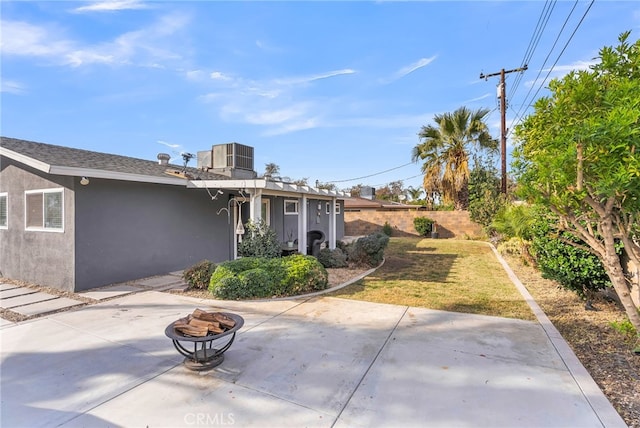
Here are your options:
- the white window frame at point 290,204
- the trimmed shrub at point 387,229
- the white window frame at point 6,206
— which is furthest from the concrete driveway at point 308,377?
the trimmed shrub at point 387,229

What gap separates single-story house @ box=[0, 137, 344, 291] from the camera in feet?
21.5

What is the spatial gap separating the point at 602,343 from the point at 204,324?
5.15m

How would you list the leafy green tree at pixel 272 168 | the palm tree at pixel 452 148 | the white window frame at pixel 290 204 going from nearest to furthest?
1. the white window frame at pixel 290 204
2. the palm tree at pixel 452 148
3. the leafy green tree at pixel 272 168

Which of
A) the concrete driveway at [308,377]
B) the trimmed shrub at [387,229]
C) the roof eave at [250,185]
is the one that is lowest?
the concrete driveway at [308,377]

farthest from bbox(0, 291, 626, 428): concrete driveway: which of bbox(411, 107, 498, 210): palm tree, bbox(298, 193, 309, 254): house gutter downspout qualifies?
bbox(411, 107, 498, 210): palm tree

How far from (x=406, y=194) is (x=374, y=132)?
105ft

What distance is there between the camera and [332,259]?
977 cm

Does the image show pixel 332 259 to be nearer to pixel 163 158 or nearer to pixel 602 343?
pixel 602 343

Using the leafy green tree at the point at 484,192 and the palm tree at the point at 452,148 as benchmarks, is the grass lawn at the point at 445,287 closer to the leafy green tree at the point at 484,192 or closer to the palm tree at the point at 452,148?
the leafy green tree at the point at 484,192

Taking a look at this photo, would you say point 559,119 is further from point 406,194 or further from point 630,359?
point 406,194

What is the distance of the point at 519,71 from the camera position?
578 inches

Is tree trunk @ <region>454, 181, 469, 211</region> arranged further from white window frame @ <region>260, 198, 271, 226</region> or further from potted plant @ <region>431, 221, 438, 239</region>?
white window frame @ <region>260, 198, 271, 226</region>

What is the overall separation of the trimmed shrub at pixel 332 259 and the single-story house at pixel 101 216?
88cm

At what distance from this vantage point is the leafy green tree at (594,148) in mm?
2701
